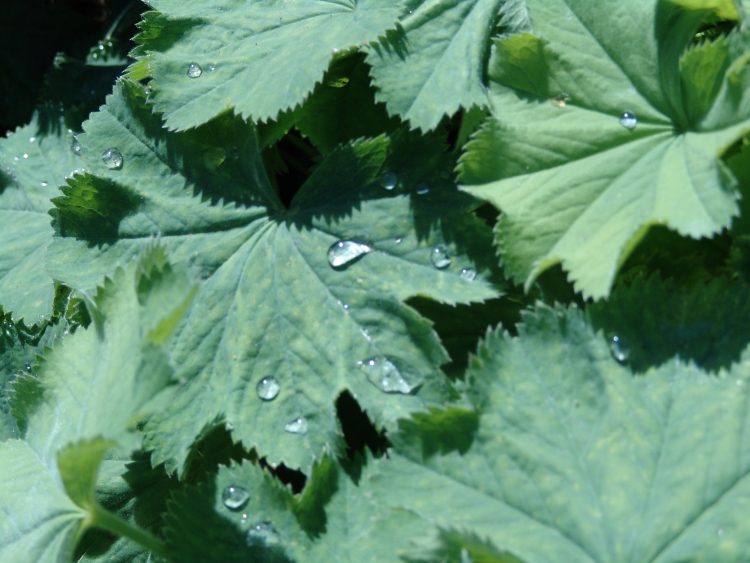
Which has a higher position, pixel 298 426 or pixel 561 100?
pixel 561 100

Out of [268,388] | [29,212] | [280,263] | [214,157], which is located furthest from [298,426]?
[29,212]

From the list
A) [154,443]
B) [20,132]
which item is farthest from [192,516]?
[20,132]

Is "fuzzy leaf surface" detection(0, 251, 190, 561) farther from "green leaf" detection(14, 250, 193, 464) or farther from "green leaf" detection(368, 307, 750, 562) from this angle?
"green leaf" detection(368, 307, 750, 562)

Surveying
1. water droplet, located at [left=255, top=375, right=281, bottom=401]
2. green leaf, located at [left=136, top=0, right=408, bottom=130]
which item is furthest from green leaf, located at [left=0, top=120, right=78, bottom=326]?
water droplet, located at [left=255, top=375, right=281, bottom=401]

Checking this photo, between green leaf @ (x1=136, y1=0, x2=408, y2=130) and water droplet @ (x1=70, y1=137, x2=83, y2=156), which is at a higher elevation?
green leaf @ (x1=136, y1=0, x2=408, y2=130)

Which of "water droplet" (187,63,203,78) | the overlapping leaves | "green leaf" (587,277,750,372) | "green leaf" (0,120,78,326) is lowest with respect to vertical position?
"green leaf" (0,120,78,326)

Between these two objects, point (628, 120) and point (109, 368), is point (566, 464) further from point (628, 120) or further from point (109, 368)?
point (109, 368)

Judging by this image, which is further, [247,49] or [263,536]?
[247,49]
